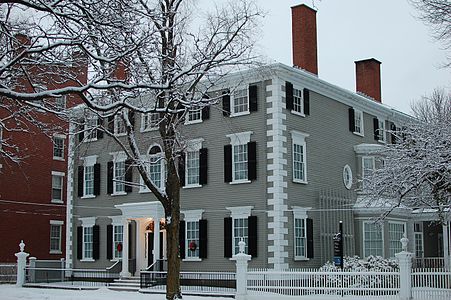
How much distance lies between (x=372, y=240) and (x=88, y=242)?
14.3 metres

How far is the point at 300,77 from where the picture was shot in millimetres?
30094

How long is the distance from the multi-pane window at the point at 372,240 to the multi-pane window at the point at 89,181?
1398 cm

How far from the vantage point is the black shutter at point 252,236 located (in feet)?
93.2

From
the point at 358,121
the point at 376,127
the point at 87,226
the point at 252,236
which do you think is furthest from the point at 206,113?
the point at 376,127

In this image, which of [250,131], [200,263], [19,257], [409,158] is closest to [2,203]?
[19,257]

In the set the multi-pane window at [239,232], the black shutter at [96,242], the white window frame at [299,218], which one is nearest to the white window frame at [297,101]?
the white window frame at [299,218]

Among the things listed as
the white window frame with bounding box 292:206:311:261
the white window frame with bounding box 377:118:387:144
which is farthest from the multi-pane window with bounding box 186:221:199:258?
the white window frame with bounding box 377:118:387:144

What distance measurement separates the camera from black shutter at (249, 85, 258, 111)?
2928 centimetres

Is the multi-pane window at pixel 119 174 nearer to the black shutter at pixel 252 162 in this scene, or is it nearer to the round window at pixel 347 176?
the black shutter at pixel 252 162

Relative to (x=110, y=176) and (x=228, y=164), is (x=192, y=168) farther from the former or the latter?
(x=110, y=176)

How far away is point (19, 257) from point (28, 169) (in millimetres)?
9349

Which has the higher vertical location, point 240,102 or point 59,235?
point 240,102

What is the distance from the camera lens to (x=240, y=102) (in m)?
29.9

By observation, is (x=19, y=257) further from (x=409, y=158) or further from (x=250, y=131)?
(x=409, y=158)
